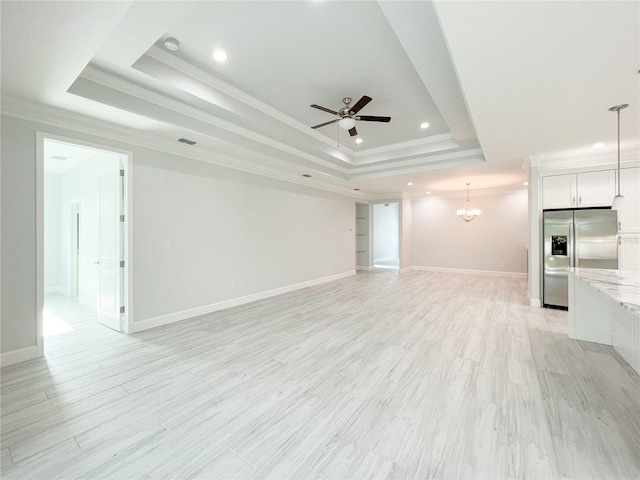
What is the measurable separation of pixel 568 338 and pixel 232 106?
5286 millimetres

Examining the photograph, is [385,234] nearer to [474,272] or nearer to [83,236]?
[474,272]

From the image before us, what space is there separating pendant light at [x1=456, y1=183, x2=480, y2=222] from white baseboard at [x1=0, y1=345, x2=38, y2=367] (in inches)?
367

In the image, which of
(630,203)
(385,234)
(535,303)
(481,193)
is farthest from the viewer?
(385,234)

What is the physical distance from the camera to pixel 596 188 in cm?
464

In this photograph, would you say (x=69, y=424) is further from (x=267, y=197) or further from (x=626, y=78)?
(x=626, y=78)

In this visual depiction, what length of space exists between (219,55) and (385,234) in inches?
460

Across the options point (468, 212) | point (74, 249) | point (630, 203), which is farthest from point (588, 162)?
point (74, 249)

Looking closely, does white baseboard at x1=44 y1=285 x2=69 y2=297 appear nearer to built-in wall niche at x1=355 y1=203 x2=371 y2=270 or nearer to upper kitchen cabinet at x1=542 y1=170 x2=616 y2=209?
built-in wall niche at x1=355 y1=203 x2=371 y2=270

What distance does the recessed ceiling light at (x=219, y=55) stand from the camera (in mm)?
2705

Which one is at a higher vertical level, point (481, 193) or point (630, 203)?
point (481, 193)

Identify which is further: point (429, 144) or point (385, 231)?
point (385, 231)

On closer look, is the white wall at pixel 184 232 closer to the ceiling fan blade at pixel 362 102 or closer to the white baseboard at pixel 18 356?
the white baseboard at pixel 18 356

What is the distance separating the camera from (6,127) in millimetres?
2857

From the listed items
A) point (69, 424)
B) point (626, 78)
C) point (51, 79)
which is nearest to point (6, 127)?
point (51, 79)
